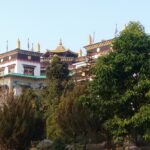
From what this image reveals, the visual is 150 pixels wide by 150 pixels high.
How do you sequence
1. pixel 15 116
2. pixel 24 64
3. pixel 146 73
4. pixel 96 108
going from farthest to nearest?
1. pixel 24 64
2. pixel 15 116
3. pixel 96 108
4. pixel 146 73

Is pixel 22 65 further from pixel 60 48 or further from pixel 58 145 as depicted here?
pixel 58 145

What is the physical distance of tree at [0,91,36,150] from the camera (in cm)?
2131

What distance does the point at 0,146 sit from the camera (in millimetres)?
22156

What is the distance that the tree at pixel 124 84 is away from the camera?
54.1ft

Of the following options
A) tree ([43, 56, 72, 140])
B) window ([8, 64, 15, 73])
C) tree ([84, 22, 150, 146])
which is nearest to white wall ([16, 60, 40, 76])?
window ([8, 64, 15, 73])

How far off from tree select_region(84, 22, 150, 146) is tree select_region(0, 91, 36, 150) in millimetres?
5175

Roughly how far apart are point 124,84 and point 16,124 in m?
6.64

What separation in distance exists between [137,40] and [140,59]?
0.82 meters

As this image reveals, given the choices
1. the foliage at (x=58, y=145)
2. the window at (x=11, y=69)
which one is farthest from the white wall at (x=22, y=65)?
the foliage at (x=58, y=145)

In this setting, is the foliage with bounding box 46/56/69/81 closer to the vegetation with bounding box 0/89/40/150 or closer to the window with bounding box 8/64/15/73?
the vegetation with bounding box 0/89/40/150

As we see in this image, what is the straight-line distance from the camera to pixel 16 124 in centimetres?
2128

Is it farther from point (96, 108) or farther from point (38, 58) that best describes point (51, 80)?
point (38, 58)

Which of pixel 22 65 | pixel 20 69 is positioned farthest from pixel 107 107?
pixel 20 69

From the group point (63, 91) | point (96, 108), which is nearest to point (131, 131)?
point (96, 108)
